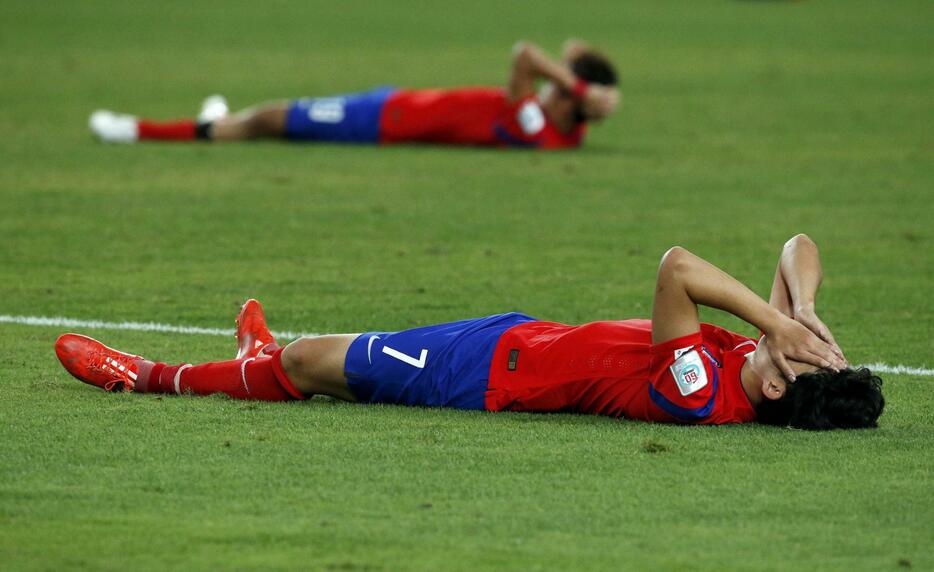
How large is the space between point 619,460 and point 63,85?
15.0 metres

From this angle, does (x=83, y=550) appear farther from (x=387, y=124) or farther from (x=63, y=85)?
(x=63, y=85)

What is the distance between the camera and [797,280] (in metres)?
6.43

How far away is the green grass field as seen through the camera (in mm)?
4859

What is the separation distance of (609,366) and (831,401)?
0.85m

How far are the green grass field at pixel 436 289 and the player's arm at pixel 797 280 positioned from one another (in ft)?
1.78

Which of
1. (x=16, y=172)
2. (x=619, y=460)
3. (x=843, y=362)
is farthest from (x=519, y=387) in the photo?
(x=16, y=172)

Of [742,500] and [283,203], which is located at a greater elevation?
[283,203]

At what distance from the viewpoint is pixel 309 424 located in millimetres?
6145

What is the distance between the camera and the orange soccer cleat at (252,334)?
701cm

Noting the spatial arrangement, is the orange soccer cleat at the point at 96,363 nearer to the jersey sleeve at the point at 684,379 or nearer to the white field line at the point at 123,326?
the white field line at the point at 123,326

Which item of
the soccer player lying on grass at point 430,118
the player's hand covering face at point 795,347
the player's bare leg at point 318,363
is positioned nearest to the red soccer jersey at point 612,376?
the player's hand covering face at point 795,347

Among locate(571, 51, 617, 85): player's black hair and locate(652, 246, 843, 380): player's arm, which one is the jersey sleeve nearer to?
locate(652, 246, 843, 380): player's arm

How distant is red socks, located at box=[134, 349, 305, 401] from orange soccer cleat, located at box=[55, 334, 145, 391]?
0.18 ft

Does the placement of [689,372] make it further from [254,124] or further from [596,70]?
[254,124]
